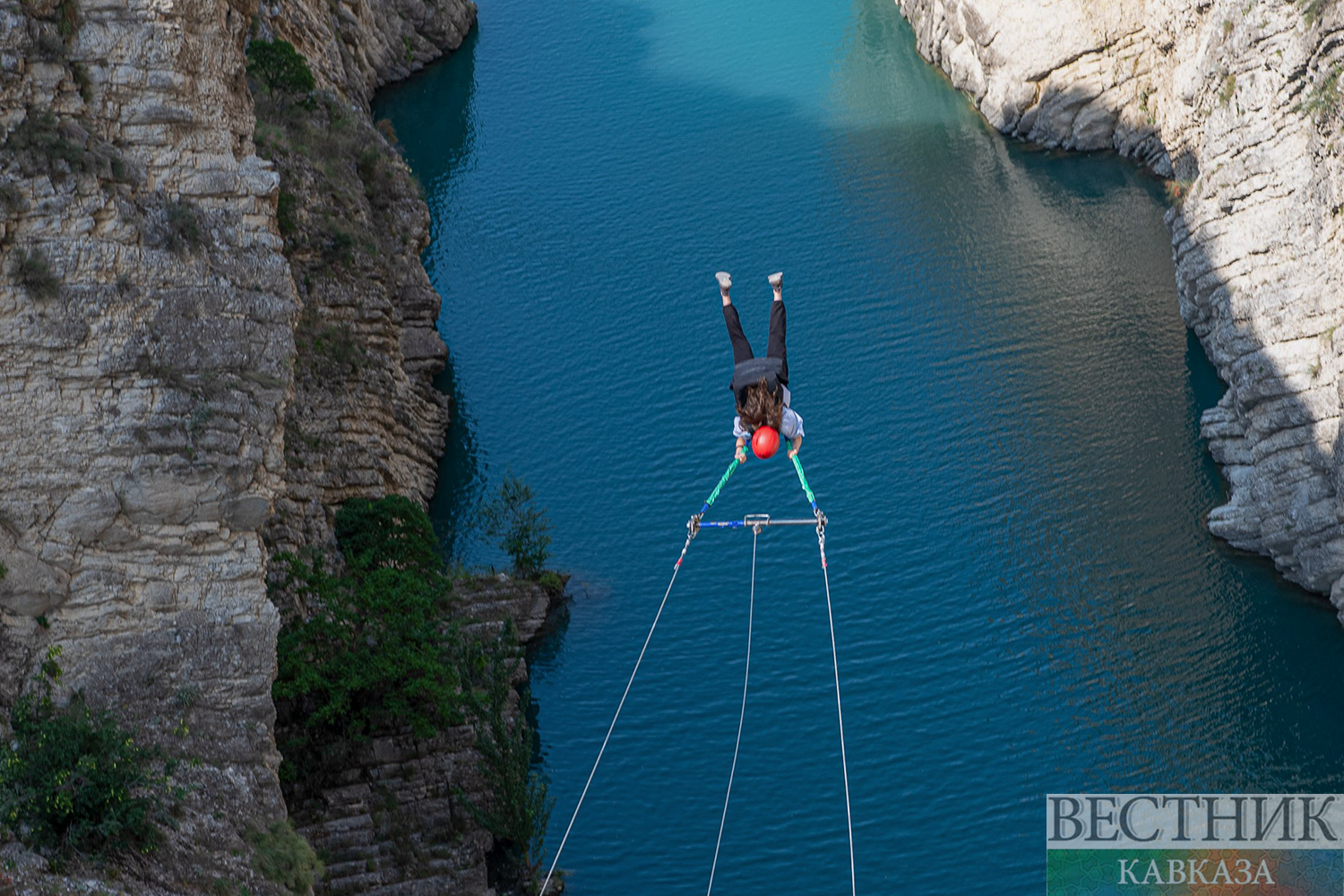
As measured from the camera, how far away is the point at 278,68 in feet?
104

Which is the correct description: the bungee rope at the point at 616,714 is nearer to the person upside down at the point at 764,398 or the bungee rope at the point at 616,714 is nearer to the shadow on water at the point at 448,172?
the person upside down at the point at 764,398

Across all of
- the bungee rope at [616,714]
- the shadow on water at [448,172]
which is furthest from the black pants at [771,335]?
the shadow on water at [448,172]

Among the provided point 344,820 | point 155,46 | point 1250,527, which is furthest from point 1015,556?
point 155,46

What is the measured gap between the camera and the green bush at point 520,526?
27641mm

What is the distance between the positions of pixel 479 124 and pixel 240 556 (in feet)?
96.0

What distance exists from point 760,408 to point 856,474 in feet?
41.9

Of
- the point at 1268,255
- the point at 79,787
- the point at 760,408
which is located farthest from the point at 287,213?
the point at 1268,255

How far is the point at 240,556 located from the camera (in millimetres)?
18141

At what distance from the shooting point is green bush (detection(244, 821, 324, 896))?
16281mm

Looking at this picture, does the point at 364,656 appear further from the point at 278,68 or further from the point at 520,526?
the point at 278,68

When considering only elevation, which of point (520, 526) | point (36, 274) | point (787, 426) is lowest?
point (520, 526)

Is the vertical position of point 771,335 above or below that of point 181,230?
below

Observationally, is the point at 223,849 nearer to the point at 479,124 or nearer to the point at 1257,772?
the point at 1257,772

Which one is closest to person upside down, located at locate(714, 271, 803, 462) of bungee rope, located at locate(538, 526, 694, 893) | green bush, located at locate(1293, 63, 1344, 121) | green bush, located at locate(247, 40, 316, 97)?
bungee rope, located at locate(538, 526, 694, 893)
